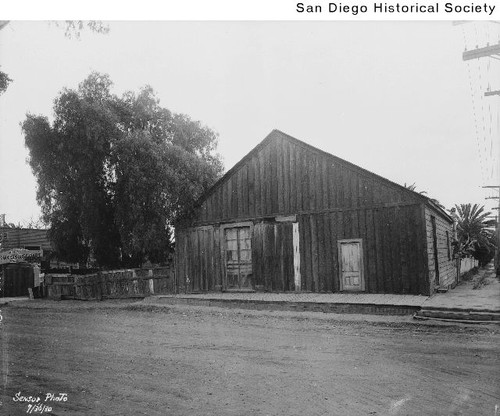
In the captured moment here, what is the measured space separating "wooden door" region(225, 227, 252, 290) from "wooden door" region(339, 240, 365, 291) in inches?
136

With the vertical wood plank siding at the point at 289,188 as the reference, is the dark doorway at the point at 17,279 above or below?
below

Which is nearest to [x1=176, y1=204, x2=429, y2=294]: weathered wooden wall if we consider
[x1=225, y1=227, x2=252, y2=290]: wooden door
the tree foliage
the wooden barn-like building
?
the wooden barn-like building

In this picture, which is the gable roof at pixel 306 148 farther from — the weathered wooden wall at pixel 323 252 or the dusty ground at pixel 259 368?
the dusty ground at pixel 259 368

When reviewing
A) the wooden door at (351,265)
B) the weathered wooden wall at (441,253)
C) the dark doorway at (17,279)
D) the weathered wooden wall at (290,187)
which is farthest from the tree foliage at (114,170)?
the weathered wooden wall at (441,253)

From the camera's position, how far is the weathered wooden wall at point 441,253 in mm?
13330

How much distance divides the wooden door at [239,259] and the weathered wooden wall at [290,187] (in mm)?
653

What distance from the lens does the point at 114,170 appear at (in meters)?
18.9

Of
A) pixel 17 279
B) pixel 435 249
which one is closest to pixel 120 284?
pixel 17 279

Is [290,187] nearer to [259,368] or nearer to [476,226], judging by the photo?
[259,368]

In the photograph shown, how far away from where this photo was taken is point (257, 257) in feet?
50.9

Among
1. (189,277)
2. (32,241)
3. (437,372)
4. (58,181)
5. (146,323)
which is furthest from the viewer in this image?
(32,241)

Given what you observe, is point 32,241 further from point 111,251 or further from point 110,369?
point 110,369

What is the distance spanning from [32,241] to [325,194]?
72.9 ft
